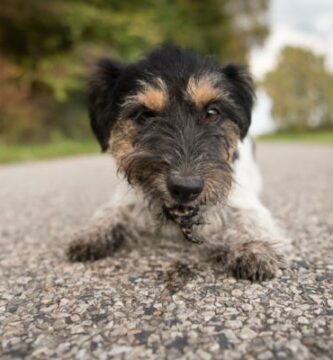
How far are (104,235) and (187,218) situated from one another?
0.99 metres

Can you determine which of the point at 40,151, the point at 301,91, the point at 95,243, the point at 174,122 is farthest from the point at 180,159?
the point at 301,91

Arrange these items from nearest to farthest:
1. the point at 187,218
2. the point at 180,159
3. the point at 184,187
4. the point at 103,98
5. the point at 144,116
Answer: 1. the point at 184,187
2. the point at 180,159
3. the point at 187,218
4. the point at 144,116
5. the point at 103,98

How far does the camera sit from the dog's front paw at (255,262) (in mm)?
3514

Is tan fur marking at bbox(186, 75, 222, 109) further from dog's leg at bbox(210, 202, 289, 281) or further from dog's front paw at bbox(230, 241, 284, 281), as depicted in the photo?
dog's front paw at bbox(230, 241, 284, 281)

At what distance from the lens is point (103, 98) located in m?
4.67

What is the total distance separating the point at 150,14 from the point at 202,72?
2589 centimetres

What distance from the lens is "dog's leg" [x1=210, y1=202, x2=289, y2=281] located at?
3.55 meters

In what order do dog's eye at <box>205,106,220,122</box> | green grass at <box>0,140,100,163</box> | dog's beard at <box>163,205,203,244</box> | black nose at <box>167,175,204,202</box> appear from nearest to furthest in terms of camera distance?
black nose at <box>167,175,204,202</box> < dog's beard at <box>163,205,203,244</box> < dog's eye at <box>205,106,220,122</box> < green grass at <box>0,140,100,163</box>

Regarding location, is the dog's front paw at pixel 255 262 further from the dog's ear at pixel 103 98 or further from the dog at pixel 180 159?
the dog's ear at pixel 103 98

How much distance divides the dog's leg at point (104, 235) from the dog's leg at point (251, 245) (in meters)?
0.92

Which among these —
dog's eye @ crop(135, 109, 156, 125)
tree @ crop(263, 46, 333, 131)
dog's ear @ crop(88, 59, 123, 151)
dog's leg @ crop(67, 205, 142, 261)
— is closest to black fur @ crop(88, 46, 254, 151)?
dog's ear @ crop(88, 59, 123, 151)

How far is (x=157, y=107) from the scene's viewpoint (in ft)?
13.2

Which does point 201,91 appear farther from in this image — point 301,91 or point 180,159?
point 301,91

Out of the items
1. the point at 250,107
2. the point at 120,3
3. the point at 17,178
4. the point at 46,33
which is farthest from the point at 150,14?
the point at 250,107
